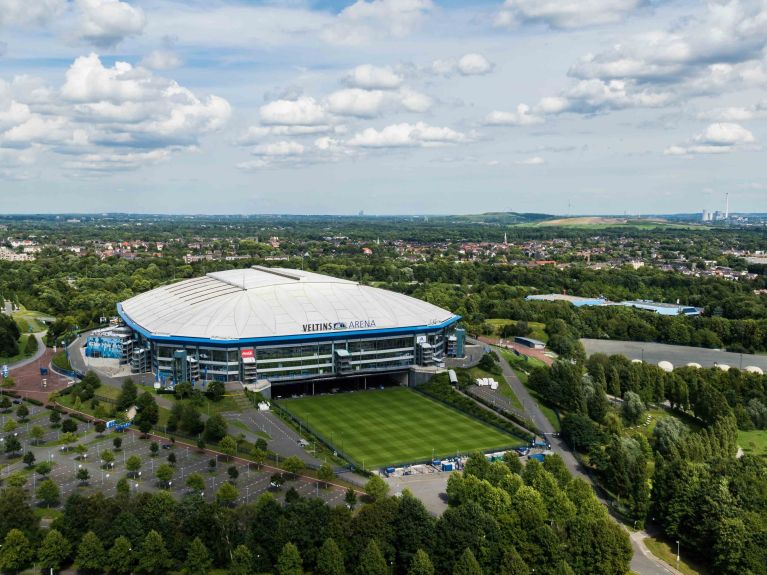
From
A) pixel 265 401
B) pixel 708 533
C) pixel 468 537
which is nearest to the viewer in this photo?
pixel 468 537

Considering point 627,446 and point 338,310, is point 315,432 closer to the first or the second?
point 338,310

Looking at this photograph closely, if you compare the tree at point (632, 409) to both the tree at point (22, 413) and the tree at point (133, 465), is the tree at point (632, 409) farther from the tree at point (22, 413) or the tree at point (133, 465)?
the tree at point (22, 413)

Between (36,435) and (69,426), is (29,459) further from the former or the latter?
(69,426)

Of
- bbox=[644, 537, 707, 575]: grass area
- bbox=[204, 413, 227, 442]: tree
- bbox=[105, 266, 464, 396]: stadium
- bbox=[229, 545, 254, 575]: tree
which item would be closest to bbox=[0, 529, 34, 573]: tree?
bbox=[229, 545, 254, 575]: tree

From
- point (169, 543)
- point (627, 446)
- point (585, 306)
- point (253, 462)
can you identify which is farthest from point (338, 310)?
point (585, 306)

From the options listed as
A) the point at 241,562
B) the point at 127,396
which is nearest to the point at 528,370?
the point at 127,396

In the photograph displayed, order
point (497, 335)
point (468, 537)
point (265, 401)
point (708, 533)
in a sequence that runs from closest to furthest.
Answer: point (468, 537), point (708, 533), point (265, 401), point (497, 335)

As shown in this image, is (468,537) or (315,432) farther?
(315,432)
